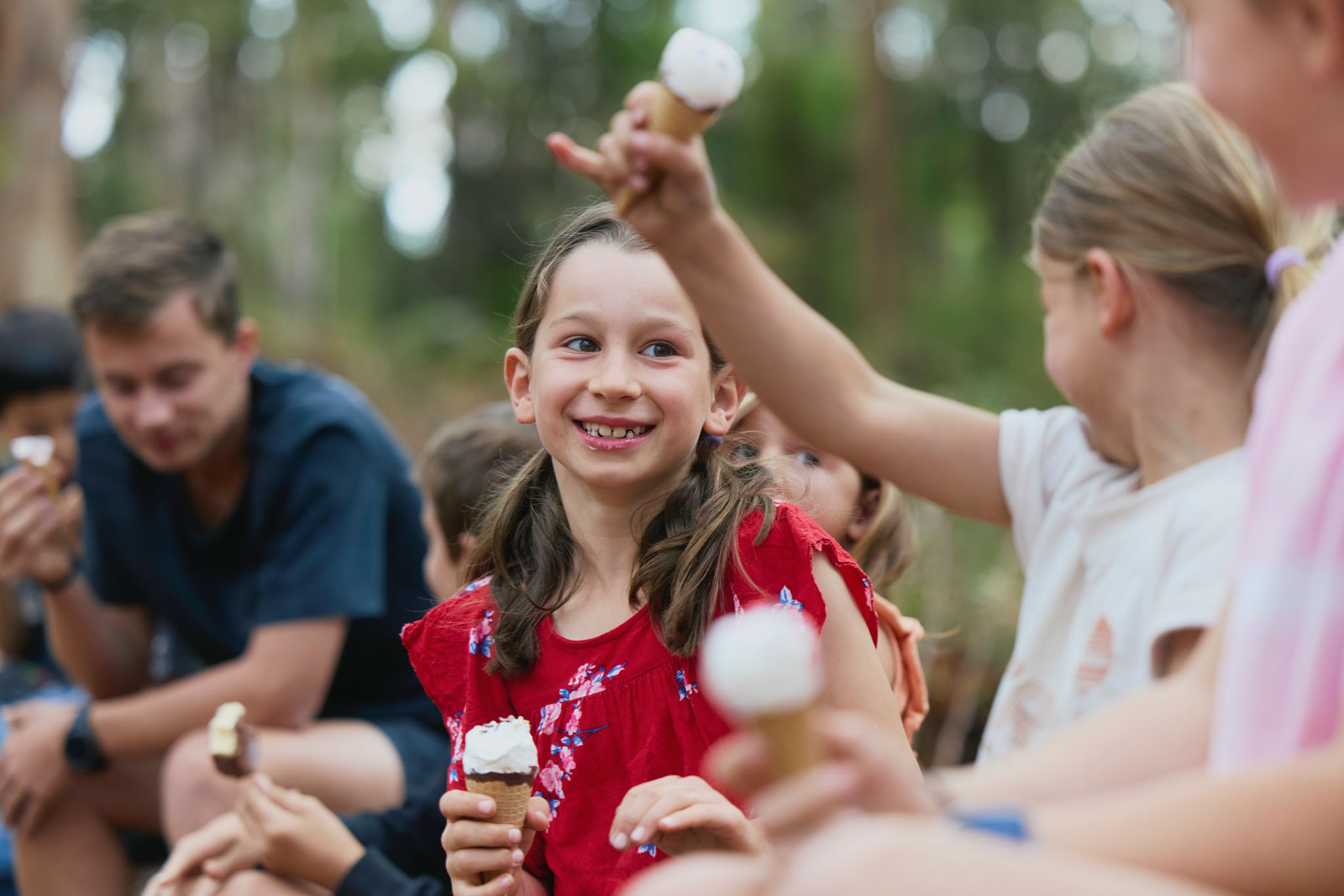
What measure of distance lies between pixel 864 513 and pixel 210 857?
1.57m

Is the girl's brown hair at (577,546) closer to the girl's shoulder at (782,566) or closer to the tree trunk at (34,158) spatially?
the girl's shoulder at (782,566)

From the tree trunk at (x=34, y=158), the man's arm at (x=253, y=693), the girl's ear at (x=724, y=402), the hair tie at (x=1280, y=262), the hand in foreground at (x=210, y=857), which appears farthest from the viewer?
the tree trunk at (x=34, y=158)

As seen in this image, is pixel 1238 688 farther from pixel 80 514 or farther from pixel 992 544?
pixel 992 544

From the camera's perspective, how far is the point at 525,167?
16.5 meters

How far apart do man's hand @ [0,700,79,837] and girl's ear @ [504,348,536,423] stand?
1.86 metres

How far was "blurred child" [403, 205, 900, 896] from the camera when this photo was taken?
6.48 feet

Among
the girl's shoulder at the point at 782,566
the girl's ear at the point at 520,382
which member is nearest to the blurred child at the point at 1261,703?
the girl's shoulder at the point at 782,566

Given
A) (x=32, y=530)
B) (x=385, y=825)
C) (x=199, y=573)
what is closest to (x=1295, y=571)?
(x=385, y=825)

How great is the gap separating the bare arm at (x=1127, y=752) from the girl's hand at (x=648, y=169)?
754 millimetres

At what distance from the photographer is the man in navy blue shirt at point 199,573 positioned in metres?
3.14

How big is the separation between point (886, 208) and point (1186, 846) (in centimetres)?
1012

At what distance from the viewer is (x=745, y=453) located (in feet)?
8.34

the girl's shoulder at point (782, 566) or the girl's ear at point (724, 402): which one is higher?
the girl's ear at point (724, 402)

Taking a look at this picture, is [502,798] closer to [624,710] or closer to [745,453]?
[624,710]
